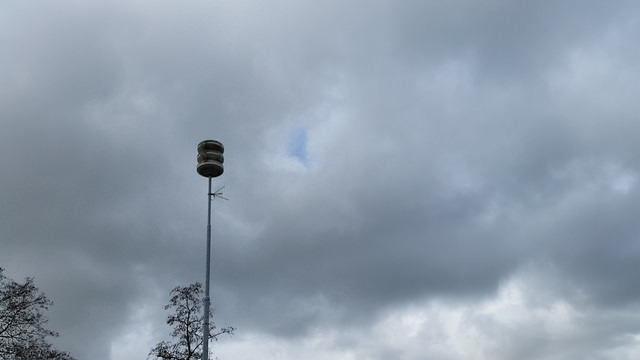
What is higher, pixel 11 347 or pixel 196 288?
pixel 196 288

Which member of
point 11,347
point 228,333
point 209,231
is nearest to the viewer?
point 209,231

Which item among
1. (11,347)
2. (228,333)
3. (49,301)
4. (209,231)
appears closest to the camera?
(209,231)

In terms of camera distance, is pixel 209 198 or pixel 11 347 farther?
pixel 11 347

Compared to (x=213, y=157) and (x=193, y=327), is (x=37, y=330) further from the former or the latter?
(x=213, y=157)

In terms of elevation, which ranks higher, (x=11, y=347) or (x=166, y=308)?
(x=166, y=308)

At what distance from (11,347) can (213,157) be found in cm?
1775

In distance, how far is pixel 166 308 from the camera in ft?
112

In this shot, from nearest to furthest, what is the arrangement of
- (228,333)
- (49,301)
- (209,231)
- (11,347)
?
(209,231) < (11,347) < (49,301) < (228,333)

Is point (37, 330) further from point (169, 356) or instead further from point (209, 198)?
point (209, 198)

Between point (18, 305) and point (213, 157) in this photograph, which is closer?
point (213, 157)

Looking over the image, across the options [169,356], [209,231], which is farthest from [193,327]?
[209,231]

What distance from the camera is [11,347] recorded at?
29.1 m

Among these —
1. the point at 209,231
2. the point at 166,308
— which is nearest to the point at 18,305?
the point at 166,308

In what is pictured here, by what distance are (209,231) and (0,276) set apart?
1738 cm
